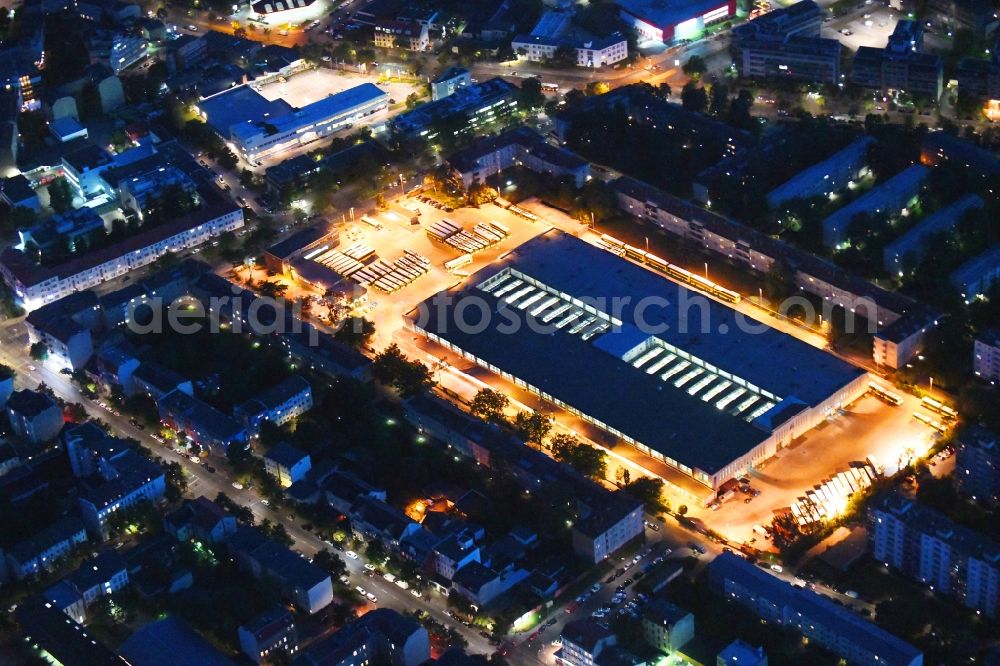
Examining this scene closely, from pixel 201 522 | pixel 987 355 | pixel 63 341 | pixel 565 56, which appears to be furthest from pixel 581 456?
pixel 565 56

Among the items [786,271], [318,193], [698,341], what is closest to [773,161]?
[786,271]

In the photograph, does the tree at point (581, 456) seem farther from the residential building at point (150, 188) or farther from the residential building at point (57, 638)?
the residential building at point (150, 188)

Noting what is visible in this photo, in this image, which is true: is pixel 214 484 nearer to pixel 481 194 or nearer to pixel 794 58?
pixel 481 194

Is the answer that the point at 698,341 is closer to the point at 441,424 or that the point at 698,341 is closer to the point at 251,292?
the point at 441,424

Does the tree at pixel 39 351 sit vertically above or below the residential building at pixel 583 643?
below

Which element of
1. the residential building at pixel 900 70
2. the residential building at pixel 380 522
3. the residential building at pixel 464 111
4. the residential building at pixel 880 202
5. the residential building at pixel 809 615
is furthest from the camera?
the residential building at pixel 464 111

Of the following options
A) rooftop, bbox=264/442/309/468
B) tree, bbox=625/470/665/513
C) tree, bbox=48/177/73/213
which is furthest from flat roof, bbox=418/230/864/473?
tree, bbox=48/177/73/213

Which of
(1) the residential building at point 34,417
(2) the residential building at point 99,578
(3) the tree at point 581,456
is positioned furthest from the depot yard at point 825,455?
(1) the residential building at point 34,417
